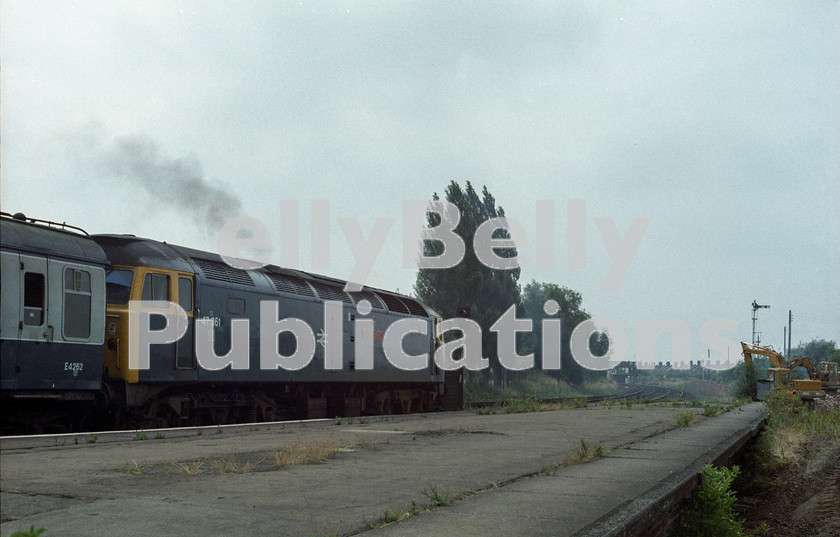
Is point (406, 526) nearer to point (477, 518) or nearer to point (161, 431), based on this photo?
point (477, 518)

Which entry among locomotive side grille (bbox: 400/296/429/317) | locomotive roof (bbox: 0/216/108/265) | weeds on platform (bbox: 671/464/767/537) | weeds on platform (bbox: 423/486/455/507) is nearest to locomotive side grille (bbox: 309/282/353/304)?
locomotive side grille (bbox: 400/296/429/317)

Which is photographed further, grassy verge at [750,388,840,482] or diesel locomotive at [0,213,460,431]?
grassy verge at [750,388,840,482]

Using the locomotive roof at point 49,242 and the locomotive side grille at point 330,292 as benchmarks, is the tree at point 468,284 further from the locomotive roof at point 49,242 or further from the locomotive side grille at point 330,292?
the locomotive roof at point 49,242

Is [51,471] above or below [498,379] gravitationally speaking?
above

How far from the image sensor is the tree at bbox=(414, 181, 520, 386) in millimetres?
44375

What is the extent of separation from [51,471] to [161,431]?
18.2 ft

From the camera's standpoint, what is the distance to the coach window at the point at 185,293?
14539mm

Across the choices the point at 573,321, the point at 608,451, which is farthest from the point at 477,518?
the point at 573,321

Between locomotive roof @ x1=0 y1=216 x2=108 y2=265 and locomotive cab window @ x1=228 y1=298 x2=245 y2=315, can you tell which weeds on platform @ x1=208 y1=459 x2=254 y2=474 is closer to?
locomotive roof @ x1=0 y1=216 x2=108 y2=265

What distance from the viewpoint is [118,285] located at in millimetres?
13727

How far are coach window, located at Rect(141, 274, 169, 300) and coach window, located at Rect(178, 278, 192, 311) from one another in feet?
1.18

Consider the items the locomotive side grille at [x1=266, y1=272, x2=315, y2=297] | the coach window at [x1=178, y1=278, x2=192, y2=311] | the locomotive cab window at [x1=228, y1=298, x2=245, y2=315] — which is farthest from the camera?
the locomotive side grille at [x1=266, y1=272, x2=315, y2=297]

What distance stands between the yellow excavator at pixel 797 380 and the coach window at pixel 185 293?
2758 centimetres

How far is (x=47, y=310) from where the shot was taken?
38.4 ft
